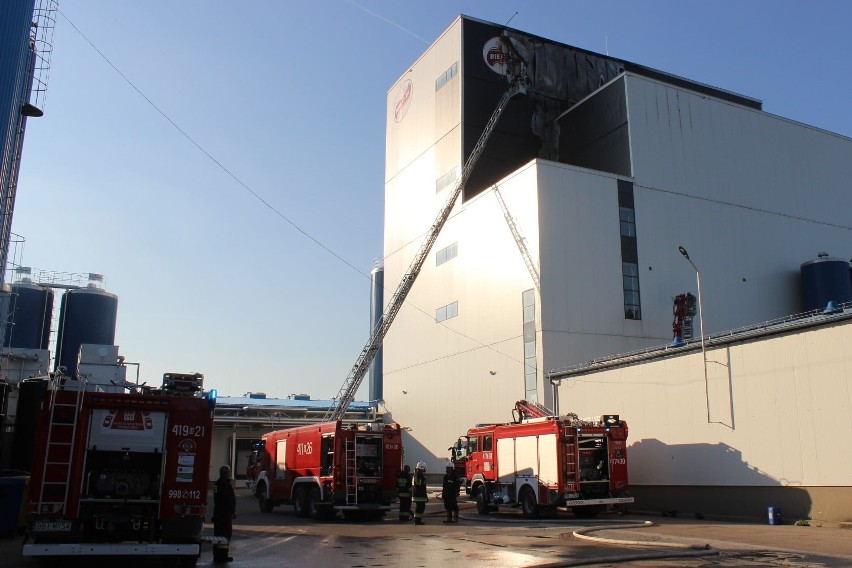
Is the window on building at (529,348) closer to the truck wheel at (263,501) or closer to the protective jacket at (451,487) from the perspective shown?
the protective jacket at (451,487)

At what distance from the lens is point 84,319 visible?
4284 centimetres

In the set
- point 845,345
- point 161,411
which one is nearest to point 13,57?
point 161,411

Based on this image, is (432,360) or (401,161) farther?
(401,161)

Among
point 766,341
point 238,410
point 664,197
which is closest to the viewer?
point 766,341

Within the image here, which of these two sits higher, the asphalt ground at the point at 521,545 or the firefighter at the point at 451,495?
the firefighter at the point at 451,495

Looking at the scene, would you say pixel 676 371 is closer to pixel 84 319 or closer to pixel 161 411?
pixel 161 411

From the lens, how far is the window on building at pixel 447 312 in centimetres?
4228

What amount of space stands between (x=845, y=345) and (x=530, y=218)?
1838 cm

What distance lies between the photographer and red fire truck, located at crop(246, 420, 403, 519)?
2272cm

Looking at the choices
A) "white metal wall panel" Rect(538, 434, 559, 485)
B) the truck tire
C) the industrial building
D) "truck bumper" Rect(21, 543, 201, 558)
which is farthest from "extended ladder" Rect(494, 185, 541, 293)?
"truck bumper" Rect(21, 543, 201, 558)

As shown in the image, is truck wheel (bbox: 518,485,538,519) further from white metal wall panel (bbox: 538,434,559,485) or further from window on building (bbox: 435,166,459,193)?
window on building (bbox: 435,166,459,193)

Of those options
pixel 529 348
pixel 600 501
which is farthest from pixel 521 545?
pixel 529 348

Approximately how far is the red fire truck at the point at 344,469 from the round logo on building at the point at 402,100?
3158cm

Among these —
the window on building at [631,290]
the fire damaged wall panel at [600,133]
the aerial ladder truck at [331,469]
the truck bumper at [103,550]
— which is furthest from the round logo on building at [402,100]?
the truck bumper at [103,550]
